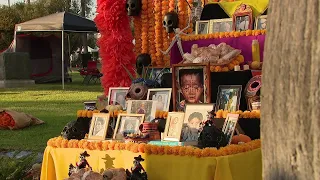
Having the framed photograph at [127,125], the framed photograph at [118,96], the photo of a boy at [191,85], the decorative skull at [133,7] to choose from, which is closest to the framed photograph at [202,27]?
the framed photograph at [118,96]

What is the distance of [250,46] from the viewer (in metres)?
5.68

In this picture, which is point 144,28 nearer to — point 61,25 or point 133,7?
point 133,7

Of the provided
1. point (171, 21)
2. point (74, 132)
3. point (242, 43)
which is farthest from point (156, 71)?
point (171, 21)

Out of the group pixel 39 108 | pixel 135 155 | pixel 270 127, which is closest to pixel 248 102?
pixel 135 155

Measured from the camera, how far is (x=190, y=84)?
15.9ft

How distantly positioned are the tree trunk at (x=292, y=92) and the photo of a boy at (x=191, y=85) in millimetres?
3379

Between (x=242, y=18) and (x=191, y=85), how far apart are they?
1543mm

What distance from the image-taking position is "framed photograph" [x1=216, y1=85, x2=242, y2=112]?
4.87 m

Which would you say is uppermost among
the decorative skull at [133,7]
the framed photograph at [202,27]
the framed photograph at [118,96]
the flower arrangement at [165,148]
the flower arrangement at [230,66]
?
the decorative skull at [133,7]

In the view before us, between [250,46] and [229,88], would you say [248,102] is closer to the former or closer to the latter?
[229,88]

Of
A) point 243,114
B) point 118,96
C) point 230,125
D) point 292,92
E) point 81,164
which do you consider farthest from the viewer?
point 118,96

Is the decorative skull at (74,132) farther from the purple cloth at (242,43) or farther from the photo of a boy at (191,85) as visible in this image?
the purple cloth at (242,43)

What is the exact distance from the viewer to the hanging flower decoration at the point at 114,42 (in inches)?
373

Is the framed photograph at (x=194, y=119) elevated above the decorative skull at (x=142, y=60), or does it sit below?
below
